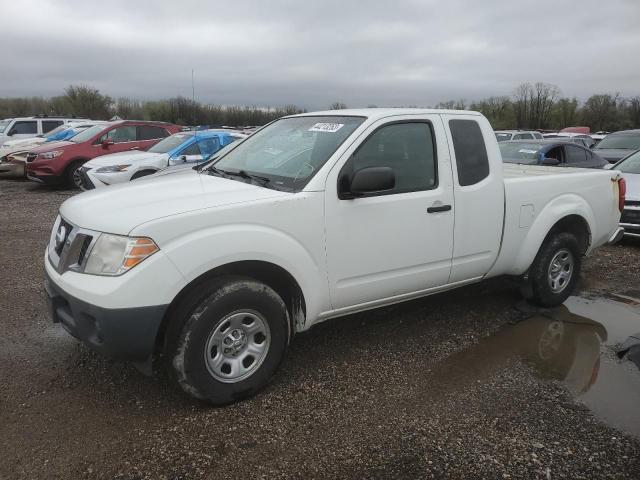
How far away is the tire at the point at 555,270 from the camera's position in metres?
4.82

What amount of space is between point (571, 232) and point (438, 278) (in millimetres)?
1927

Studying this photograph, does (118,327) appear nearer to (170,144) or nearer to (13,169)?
(170,144)

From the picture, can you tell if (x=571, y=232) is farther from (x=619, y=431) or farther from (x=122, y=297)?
(x=122, y=297)

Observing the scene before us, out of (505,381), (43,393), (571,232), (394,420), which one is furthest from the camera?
(571,232)

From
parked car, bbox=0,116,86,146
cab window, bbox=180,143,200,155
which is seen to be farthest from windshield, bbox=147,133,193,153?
parked car, bbox=0,116,86,146

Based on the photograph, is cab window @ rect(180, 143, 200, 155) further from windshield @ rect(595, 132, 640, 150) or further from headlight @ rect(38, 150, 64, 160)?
windshield @ rect(595, 132, 640, 150)

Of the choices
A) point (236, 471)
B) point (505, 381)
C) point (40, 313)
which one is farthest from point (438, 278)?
point (40, 313)

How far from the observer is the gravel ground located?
8.94 feet

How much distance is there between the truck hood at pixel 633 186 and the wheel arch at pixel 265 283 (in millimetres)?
6358

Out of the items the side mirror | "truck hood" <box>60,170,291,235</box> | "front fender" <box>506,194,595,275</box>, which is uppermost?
the side mirror

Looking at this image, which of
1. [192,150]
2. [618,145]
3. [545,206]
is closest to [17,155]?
[192,150]

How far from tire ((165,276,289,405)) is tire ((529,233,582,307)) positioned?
2711mm

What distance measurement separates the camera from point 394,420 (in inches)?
124

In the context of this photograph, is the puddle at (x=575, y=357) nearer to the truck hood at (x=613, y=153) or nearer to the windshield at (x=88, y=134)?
the truck hood at (x=613, y=153)
